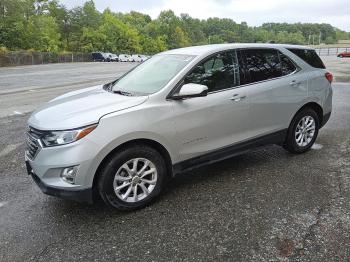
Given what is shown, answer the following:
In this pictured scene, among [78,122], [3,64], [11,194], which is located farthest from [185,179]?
[3,64]

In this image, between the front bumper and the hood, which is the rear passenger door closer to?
the hood

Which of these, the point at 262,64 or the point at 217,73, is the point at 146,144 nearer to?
the point at 217,73

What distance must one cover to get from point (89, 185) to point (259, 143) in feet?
7.79

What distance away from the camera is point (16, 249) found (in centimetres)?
325

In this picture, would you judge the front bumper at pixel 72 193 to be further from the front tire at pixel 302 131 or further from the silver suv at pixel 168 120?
the front tire at pixel 302 131

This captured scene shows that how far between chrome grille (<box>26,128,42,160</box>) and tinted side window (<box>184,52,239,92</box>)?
1.68 metres

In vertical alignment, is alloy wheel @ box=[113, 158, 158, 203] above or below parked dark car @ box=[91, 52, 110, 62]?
below

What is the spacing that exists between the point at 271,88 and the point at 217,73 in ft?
2.86

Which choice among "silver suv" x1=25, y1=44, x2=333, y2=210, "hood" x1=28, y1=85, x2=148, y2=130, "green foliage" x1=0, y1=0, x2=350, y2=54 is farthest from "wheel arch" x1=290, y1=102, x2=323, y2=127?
"green foliage" x1=0, y1=0, x2=350, y2=54

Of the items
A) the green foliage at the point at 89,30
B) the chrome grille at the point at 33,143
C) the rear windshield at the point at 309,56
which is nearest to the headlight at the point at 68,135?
the chrome grille at the point at 33,143

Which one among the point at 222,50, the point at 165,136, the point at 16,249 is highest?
the point at 222,50

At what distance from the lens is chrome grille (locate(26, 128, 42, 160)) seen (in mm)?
3636

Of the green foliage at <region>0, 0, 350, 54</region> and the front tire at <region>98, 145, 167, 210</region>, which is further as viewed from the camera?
the green foliage at <region>0, 0, 350, 54</region>

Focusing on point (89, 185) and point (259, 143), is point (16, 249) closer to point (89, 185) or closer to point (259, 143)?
point (89, 185)
